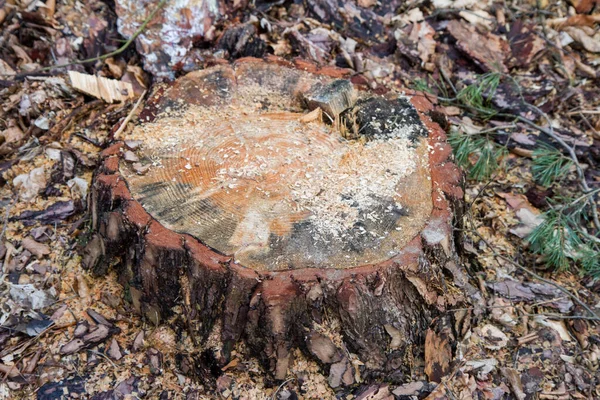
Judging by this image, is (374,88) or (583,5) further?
(583,5)

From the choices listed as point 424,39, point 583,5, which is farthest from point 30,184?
point 583,5

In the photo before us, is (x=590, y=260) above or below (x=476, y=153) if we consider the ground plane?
below

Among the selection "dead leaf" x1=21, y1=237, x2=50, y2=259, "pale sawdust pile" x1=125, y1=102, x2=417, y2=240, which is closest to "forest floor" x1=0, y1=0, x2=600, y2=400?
"dead leaf" x1=21, y1=237, x2=50, y2=259

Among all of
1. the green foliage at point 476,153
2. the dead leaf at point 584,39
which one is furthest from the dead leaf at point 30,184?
the dead leaf at point 584,39

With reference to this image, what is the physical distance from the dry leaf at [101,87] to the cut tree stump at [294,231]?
0.60 meters

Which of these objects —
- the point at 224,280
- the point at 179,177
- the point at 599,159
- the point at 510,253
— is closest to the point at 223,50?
the point at 179,177

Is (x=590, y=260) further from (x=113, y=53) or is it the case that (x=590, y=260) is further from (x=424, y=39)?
(x=113, y=53)

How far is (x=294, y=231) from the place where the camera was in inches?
84.3

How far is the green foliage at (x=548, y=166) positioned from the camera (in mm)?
3182

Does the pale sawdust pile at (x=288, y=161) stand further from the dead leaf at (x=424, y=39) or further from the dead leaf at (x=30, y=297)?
the dead leaf at (x=424, y=39)

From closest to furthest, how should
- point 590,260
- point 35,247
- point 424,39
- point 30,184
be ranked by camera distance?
point 35,247 < point 590,260 < point 30,184 < point 424,39

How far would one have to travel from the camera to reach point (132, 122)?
265 cm

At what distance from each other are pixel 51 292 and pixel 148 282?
0.57m

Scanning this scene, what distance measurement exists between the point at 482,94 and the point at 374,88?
3.69 ft
